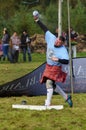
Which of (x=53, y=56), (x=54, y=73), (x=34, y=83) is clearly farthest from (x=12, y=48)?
(x=53, y=56)

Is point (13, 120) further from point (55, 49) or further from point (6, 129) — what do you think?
point (55, 49)

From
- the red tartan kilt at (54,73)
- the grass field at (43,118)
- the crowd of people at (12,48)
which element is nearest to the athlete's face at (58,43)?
the red tartan kilt at (54,73)

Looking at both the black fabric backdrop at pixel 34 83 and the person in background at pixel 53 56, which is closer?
the person in background at pixel 53 56

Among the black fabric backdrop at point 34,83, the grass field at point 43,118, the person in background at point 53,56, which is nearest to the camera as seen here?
the grass field at point 43,118

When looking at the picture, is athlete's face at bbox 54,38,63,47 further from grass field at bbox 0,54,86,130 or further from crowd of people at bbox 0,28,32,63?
crowd of people at bbox 0,28,32,63

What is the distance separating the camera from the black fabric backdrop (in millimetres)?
13656

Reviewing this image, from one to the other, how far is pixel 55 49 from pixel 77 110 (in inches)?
48.2

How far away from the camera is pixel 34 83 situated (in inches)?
545

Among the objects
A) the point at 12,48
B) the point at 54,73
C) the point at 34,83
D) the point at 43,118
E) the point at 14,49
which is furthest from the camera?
the point at 12,48

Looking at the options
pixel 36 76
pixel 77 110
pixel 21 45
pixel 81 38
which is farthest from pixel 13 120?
pixel 81 38

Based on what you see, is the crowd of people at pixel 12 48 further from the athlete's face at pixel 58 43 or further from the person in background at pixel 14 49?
the athlete's face at pixel 58 43

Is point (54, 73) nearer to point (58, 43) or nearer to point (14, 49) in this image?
point (58, 43)

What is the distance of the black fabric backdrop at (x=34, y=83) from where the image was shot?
44.8 feet

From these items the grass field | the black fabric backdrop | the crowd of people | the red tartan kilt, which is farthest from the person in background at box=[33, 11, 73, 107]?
the crowd of people
